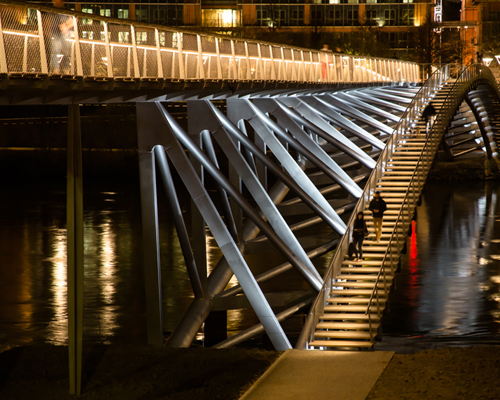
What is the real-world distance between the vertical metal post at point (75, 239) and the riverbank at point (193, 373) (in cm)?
62

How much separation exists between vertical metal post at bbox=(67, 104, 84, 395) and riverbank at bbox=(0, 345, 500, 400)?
62cm

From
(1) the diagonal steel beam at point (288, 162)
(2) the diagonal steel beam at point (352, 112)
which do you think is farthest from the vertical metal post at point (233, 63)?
(2) the diagonal steel beam at point (352, 112)

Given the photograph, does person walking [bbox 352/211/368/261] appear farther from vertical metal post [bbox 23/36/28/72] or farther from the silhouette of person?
vertical metal post [bbox 23/36/28/72]

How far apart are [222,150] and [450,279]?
535 inches

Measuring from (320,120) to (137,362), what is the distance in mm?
14669

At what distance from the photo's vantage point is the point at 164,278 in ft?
107

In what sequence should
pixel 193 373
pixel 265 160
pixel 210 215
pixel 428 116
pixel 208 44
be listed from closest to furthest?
pixel 193 373
pixel 210 215
pixel 208 44
pixel 265 160
pixel 428 116

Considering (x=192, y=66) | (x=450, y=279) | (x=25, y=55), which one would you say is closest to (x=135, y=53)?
(x=192, y=66)

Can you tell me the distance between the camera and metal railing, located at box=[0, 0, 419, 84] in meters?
12.5

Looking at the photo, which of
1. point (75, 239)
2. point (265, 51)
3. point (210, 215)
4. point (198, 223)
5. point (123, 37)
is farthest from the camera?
point (265, 51)

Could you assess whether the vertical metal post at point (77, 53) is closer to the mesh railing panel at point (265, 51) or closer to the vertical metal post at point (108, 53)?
the vertical metal post at point (108, 53)

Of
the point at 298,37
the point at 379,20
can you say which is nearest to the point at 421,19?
the point at 379,20

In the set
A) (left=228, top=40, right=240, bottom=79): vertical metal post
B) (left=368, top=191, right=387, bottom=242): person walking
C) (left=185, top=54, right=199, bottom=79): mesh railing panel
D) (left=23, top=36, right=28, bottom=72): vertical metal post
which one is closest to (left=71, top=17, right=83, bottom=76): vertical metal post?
(left=23, top=36, right=28, bottom=72): vertical metal post

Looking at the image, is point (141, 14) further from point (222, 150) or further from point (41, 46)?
point (41, 46)
